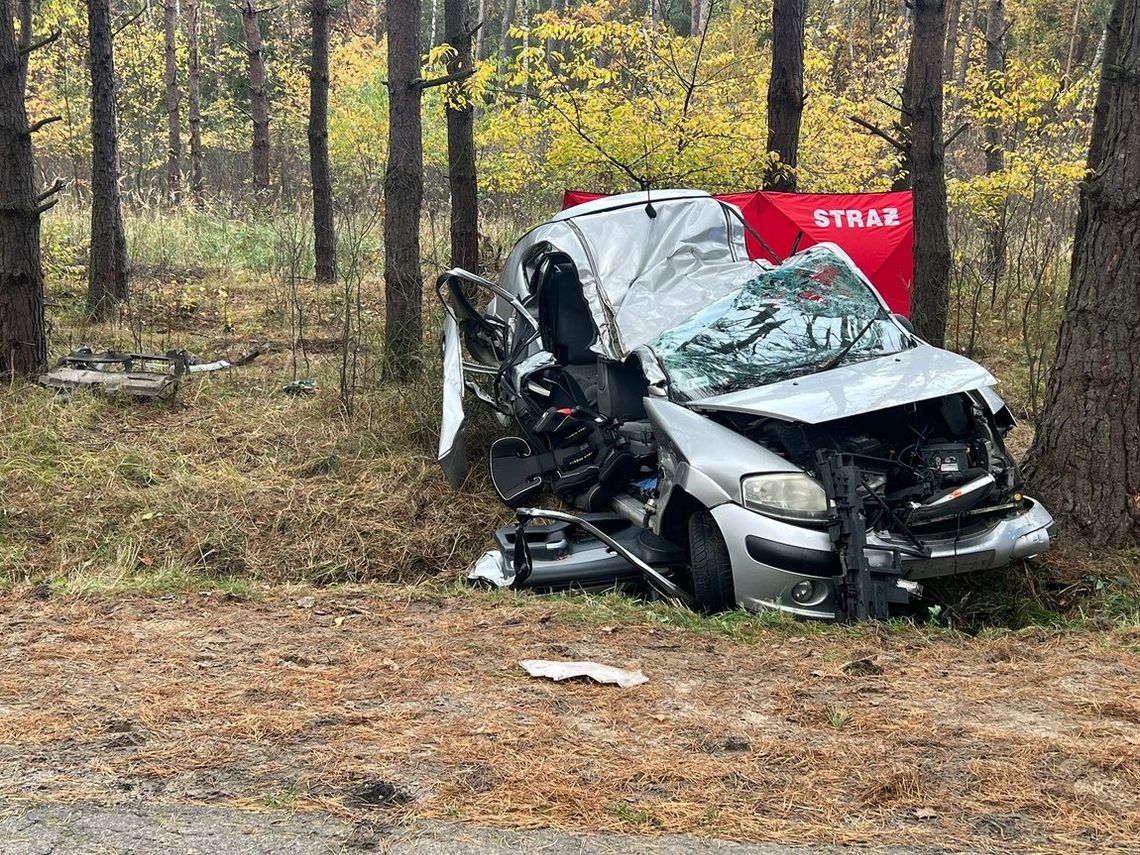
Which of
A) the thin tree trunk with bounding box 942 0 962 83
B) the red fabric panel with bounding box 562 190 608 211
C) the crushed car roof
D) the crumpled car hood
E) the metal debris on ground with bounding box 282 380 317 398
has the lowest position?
the metal debris on ground with bounding box 282 380 317 398

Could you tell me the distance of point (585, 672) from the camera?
3.74m

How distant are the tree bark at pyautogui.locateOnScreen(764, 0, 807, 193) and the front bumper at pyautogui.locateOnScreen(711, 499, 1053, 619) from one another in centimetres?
759

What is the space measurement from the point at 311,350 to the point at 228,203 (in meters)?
9.28

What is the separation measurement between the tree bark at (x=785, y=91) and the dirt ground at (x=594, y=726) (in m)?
8.08

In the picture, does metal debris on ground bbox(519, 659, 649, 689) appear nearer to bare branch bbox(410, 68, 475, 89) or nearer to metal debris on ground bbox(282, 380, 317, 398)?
metal debris on ground bbox(282, 380, 317, 398)

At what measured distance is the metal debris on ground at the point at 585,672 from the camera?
3.67 m

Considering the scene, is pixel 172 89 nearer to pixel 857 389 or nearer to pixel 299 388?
pixel 299 388

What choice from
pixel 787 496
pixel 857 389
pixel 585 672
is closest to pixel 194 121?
pixel 857 389

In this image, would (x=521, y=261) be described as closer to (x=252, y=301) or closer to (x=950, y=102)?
(x=252, y=301)

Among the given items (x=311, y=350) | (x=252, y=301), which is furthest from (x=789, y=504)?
(x=252, y=301)

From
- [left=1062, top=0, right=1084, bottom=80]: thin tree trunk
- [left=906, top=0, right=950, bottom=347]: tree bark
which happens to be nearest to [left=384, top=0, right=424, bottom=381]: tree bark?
[left=906, top=0, right=950, bottom=347]: tree bark

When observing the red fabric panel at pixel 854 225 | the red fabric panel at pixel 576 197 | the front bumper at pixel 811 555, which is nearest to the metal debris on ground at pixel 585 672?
the front bumper at pixel 811 555

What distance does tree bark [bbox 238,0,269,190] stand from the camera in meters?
17.3

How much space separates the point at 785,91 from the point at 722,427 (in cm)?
764
